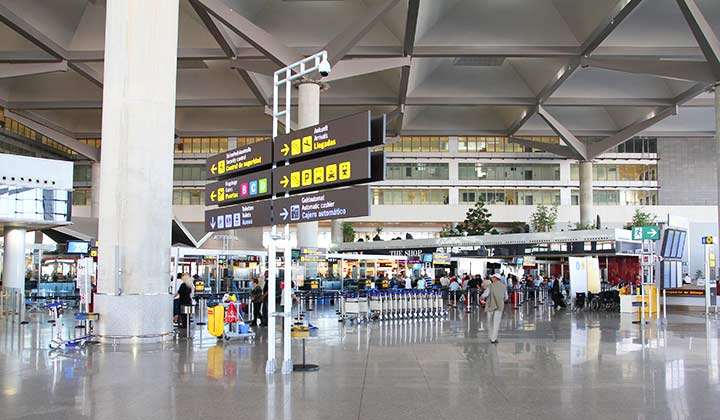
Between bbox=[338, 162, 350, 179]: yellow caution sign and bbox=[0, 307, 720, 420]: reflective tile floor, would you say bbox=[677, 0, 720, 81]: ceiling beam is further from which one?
bbox=[338, 162, 350, 179]: yellow caution sign

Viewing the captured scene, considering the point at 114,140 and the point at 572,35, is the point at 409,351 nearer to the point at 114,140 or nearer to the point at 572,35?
the point at 114,140

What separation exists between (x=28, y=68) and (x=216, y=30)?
13.5m

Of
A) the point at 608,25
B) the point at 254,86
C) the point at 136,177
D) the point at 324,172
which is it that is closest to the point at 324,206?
the point at 324,172

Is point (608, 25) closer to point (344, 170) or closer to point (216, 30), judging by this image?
point (216, 30)

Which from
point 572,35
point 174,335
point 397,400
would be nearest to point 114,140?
point 174,335

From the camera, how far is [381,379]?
10.4m

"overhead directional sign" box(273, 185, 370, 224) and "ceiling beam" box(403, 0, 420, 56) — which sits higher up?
"ceiling beam" box(403, 0, 420, 56)

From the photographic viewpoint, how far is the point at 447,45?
38.7 meters

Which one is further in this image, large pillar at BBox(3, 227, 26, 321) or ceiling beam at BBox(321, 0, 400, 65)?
ceiling beam at BBox(321, 0, 400, 65)

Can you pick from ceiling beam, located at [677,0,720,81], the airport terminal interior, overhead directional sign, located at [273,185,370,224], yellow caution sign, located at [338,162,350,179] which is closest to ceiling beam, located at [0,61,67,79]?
the airport terminal interior

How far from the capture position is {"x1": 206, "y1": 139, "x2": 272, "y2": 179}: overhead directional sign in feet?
38.3

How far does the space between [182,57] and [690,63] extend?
27532 mm

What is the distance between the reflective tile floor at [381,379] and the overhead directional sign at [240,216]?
8.06 feet

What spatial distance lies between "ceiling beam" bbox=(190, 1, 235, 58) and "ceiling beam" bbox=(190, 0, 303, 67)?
0.70m
